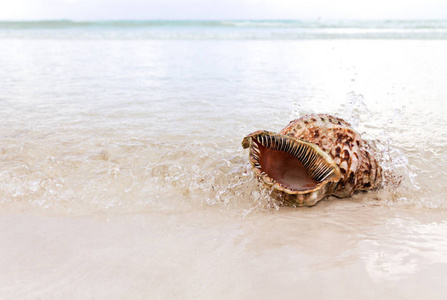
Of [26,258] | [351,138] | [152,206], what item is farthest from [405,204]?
[26,258]

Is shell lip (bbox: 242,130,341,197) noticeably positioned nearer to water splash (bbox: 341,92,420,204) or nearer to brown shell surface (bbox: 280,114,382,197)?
brown shell surface (bbox: 280,114,382,197)

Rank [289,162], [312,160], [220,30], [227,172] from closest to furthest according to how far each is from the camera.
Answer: [312,160]
[289,162]
[227,172]
[220,30]

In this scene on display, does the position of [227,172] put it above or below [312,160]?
below

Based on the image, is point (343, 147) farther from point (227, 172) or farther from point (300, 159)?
point (227, 172)

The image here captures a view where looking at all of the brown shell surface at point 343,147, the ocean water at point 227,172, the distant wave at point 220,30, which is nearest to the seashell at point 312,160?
the brown shell surface at point 343,147

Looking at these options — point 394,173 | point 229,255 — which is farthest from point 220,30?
point 229,255

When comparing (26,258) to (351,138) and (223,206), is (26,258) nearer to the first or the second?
(223,206)

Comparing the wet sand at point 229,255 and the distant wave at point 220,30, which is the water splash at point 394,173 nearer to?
the wet sand at point 229,255
